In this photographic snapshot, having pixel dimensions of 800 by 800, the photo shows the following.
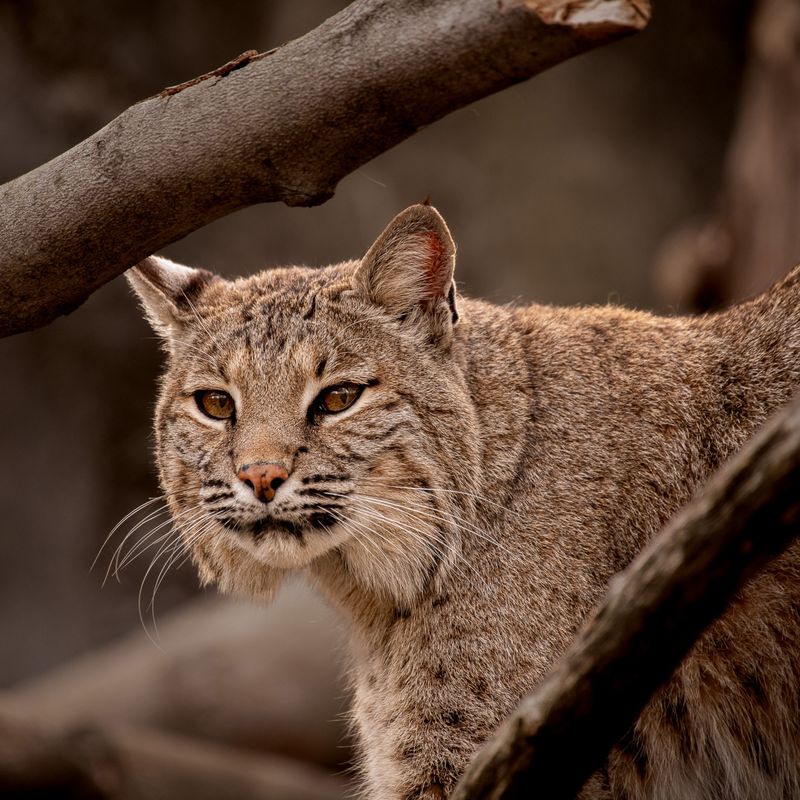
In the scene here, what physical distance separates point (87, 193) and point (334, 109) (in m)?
0.98

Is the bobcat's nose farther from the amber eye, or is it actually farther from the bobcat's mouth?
the amber eye

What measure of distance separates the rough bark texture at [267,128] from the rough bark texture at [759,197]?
25.1 ft

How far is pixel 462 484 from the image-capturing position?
4836mm

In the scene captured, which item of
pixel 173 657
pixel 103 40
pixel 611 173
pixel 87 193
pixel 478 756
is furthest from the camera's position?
pixel 611 173

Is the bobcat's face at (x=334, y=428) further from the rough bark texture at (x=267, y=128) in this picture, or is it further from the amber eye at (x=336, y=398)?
the rough bark texture at (x=267, y=128)

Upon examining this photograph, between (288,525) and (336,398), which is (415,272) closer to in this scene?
(336,398)

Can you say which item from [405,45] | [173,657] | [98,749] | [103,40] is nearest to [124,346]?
[103,40]

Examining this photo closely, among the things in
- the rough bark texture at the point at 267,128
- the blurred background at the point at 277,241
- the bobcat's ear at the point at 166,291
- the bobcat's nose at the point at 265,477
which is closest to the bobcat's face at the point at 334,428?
the bobcat's nose at the point at 265,477

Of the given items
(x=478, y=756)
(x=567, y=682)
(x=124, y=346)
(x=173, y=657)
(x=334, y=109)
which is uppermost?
(x=334, y=109)

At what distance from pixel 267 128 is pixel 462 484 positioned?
5.60 feet

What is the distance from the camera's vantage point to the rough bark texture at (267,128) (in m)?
3.38

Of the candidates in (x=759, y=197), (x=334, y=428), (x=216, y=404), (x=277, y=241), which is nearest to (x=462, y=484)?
(x=334, y=428)

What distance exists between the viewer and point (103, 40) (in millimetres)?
12523

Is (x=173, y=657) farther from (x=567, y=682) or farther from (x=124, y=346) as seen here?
(x=567, y=682)
